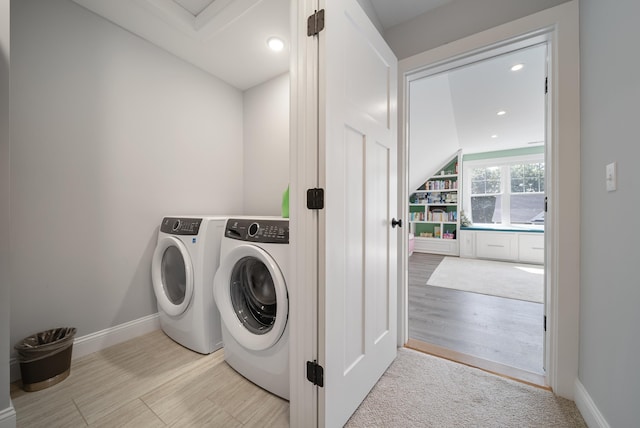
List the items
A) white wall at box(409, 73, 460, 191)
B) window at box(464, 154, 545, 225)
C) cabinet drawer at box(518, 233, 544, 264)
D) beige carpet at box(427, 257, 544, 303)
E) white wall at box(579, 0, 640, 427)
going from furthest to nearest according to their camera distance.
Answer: window at box(464, 154, 545, 225), cabinet drawer at box(518, 233, 544, 264), beige carpet at box(427, 257, 544, 303), white wall at box(409, 73, 460, 191), white wall at box(579, 0, 640, 427)

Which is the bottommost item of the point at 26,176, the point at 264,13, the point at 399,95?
the point at 26,176

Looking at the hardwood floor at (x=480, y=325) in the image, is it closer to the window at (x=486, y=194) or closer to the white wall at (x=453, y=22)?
the white wall at (x=453, y=22)

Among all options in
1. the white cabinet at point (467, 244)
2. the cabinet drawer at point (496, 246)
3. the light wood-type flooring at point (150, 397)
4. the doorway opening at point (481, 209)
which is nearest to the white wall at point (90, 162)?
the light wood-type flooring at point (150, 397)

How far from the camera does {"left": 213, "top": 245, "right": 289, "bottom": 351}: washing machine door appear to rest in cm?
120

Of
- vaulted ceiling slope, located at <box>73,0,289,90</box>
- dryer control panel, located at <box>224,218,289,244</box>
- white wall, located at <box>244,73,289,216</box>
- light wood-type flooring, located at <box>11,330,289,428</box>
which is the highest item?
vaulted ceiling slope, located at <box>73,0,289,90</box>

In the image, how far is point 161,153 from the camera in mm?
1842

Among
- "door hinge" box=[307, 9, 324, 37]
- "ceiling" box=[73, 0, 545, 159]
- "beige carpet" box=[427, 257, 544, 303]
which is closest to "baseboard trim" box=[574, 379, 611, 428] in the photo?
"beige carpet" box=[427, 257, 544, 303]

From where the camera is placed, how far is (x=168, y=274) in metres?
1.72

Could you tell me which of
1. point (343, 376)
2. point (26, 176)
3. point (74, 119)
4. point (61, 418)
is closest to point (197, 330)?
point (61, 418)

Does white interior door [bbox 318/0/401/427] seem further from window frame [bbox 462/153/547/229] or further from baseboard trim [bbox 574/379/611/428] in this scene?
window frame [bbox 462/153/547/229]

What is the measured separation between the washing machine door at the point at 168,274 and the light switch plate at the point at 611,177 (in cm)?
224

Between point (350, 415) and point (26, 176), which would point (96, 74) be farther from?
point (350, 415)

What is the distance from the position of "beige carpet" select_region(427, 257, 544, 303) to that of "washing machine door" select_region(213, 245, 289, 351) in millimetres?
2607

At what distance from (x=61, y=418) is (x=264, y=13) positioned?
2.48 meters
